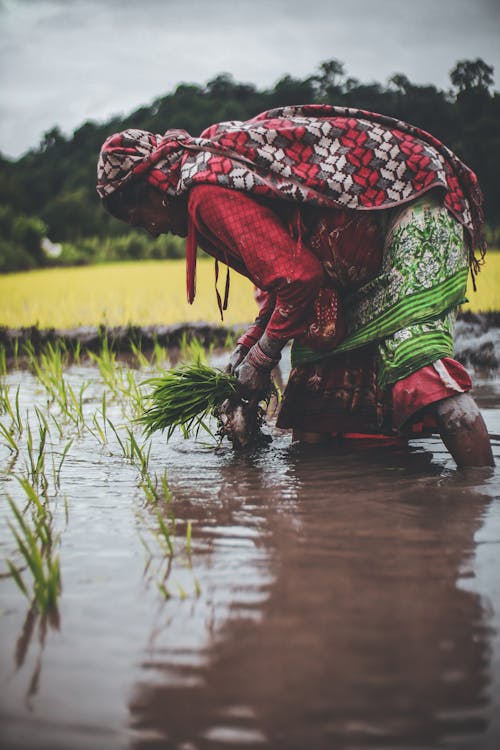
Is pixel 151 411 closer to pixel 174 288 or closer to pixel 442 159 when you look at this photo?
pixel 442 159

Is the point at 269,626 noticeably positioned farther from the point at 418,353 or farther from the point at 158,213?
the point at 158,213

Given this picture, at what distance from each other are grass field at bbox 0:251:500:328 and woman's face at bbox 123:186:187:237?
2.71m

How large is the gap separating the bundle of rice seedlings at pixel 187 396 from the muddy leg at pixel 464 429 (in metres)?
0.70

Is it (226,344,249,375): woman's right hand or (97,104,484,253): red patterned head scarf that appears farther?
(226,344,249,375): woman's right hand

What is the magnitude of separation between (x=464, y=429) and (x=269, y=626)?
1.00 meters

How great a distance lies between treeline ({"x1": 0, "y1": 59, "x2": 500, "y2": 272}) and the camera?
5.11 m

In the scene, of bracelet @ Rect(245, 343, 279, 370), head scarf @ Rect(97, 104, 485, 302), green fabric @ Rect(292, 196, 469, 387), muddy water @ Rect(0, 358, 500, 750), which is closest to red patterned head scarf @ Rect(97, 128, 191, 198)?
head scarf @ Rect(97, 104, 485, 302)

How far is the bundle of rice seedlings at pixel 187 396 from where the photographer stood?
7.72ft

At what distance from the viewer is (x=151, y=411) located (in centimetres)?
248

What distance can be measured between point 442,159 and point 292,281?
576 mm

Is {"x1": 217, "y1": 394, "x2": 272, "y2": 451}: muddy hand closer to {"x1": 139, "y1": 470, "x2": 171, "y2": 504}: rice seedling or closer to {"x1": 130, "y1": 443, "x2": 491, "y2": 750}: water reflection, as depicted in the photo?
{"x1": 139, "y1": 470, "x2": 171, "y2": 504}: rice seedling

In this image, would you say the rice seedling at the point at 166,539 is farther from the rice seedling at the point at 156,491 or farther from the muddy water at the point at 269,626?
the rice seedling at the point at 156,491

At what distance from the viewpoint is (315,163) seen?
2039 mm

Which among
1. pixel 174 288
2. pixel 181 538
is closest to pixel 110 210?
pixel 181 538
